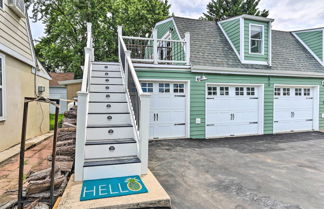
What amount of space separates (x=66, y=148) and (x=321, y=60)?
10673mm

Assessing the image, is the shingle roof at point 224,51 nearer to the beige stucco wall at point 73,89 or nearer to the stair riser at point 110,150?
the stair riser at point 110,150

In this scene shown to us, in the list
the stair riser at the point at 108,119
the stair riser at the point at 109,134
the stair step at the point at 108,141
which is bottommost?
the stair step at the point at 108,141

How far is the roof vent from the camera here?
4.60 meters

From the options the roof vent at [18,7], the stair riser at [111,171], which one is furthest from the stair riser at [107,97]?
the roof vent at [18,7]

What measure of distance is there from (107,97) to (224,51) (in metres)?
5.40

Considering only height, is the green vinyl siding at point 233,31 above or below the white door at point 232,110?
above

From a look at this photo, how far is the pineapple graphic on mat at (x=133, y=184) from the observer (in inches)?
93.7

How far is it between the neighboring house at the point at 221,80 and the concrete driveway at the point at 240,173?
1187mm

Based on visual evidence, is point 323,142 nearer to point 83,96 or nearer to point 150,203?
point 150,203

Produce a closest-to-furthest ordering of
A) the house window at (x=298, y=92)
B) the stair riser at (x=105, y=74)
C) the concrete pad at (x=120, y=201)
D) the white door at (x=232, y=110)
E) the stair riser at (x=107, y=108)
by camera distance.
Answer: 1. the concrete pad at (x=120, y=201)
2. the stair riser at (x=107, y=108)
3. the stair riser at (x=105, y=74)
4. the white door at (x=232, y=110)
5. the house window at (x=298, y=92)

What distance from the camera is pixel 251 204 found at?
2.35 metres

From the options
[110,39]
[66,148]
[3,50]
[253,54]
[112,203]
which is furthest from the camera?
[110,39]

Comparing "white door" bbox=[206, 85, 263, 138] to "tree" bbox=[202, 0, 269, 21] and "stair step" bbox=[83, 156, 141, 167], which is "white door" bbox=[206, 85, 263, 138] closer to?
"stair step" bbox=[83, 156, 141, 167]

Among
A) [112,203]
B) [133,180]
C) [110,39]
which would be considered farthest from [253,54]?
[110,39]
